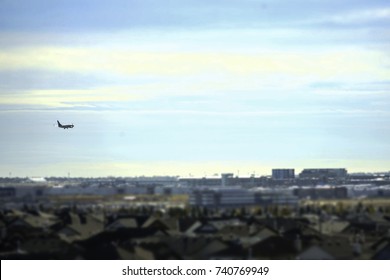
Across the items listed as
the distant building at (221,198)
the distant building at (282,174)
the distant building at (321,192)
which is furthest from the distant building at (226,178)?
the distant building at (221,198)

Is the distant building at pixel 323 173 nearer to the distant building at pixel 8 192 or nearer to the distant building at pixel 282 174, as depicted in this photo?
the distant building at pixel 282 174

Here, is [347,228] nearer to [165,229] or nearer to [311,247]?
[311,247]

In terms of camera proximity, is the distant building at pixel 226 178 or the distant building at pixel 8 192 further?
the distant building at pixel 226 178

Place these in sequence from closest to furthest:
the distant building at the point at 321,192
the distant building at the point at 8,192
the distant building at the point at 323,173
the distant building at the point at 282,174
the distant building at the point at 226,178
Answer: the distant building at the point at 8,192 → the distant building at the point at 321,192 → the distant building at the point at 226,178 → the distant building at the point at 282,174 → the distant building at the point at 323,173

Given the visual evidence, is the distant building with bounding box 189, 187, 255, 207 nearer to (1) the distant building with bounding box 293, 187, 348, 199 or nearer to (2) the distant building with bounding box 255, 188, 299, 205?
(2) the distant building with bounding box 255, 188, 299, 205

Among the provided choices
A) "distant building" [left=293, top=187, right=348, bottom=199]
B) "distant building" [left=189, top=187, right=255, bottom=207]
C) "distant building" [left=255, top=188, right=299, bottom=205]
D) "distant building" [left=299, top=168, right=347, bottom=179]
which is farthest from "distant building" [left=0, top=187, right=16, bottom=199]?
"distant building" [left=299, top=168, right=347, bottom=179]
